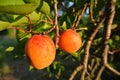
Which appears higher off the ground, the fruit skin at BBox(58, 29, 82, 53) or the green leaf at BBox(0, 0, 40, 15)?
the green leaf at BBox(0, 0, 40, 15)

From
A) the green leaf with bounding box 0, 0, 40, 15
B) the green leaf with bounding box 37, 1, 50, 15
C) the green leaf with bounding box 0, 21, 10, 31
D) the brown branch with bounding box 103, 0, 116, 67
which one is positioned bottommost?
the brown branch with bounding box 103, 0, 116, 67

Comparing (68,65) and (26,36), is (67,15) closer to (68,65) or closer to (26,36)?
(26,36)

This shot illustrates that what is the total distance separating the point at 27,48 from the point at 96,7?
37cm

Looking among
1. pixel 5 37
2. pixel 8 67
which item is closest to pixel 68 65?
pixel 8 67

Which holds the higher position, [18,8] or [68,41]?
[18,8]

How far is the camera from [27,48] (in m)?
0.75

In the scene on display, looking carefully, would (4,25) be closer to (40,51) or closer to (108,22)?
(40,51)

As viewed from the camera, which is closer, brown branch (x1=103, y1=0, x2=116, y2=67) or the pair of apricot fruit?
the pair of apricot fruit

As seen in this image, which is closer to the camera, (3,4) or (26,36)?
(3,4)

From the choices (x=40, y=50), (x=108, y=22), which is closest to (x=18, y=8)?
(x=40, y=50)

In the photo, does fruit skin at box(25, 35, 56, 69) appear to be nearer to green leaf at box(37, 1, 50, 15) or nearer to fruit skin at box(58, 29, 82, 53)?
fruit skin at box(58, 29, 82, 53)

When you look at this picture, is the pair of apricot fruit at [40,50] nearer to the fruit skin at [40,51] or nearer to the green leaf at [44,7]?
the fruit skin at [40,51]

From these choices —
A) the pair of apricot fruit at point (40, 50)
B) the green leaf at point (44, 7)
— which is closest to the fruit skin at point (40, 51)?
the pair of apricot fruit at point (40, 50)

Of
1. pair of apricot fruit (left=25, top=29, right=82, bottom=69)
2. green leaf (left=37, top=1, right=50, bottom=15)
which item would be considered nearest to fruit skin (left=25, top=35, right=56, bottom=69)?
pair of apricot fruit (left=25, top=29, right=82, bottom=69)
